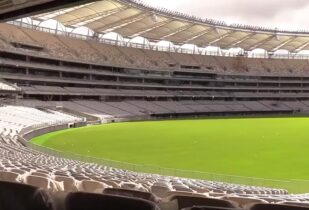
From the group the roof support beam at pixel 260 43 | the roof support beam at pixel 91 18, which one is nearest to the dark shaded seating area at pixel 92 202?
the roof support beam at pixel 91 18

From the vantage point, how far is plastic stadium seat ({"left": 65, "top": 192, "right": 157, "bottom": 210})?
296 cm

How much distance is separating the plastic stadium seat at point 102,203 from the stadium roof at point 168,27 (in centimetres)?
5382

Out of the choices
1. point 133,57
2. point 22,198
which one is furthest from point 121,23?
point 22,198

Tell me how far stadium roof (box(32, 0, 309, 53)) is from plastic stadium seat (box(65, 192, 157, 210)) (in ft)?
177

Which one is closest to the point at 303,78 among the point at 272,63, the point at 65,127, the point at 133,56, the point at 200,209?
the point at 272,63

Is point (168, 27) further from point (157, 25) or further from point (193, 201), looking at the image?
point (193, 201)

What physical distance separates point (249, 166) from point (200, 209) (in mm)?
20148

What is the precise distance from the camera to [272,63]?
101m

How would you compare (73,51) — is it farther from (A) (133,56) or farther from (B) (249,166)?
(B) (249,166)

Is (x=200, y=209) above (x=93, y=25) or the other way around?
the other way around

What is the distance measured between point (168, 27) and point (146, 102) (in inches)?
606

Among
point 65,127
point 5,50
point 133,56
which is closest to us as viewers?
point 65,127

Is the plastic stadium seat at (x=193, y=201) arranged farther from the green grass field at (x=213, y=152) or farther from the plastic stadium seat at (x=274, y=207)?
the green grass field at (x=213, y=152)

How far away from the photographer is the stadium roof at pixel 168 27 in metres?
63.1
